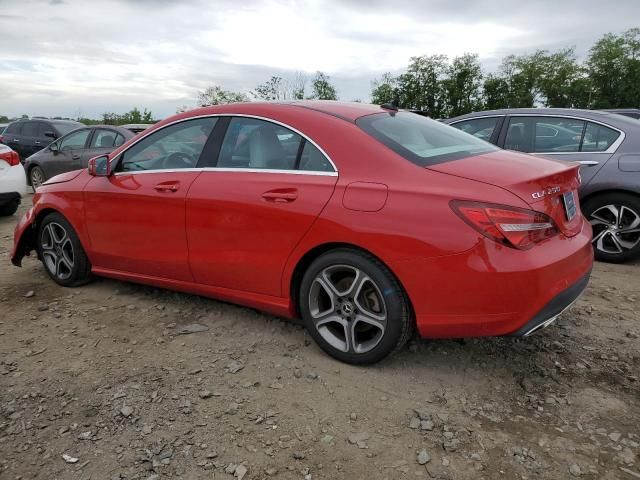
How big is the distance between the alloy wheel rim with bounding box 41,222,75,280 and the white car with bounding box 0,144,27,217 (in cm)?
378

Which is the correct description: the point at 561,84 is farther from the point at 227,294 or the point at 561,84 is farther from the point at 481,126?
the point at 227,294

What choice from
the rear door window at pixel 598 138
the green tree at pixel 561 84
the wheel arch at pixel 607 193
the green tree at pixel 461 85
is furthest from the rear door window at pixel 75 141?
the green tree at pixel 561 84

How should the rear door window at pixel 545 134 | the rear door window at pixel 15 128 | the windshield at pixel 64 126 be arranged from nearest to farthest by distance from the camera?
the rear door window at pixel 545 134
the windshield at pixel 64 126
the rear door window at pixel 15 128

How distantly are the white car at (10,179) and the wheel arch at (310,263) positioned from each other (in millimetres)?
6313

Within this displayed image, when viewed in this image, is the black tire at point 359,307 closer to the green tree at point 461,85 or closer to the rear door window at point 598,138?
the rear door window at point 598,138

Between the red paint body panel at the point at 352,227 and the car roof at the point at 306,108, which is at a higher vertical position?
the car roof at the point at 306,108

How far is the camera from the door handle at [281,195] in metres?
3.05

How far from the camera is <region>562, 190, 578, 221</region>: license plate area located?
2.86 m

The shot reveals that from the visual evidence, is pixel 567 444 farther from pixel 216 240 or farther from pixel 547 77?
pixel 547 77

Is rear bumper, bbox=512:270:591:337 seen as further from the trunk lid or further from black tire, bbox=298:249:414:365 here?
black tire, bbox=298:249:414:365

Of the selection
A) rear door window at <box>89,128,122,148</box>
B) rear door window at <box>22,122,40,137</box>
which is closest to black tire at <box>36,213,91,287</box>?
rear door window at <box>89,128,122,148</box>

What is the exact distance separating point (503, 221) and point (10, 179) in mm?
7522

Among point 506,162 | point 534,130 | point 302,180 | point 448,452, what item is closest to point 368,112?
point 302,180

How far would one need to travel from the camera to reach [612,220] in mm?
5027
